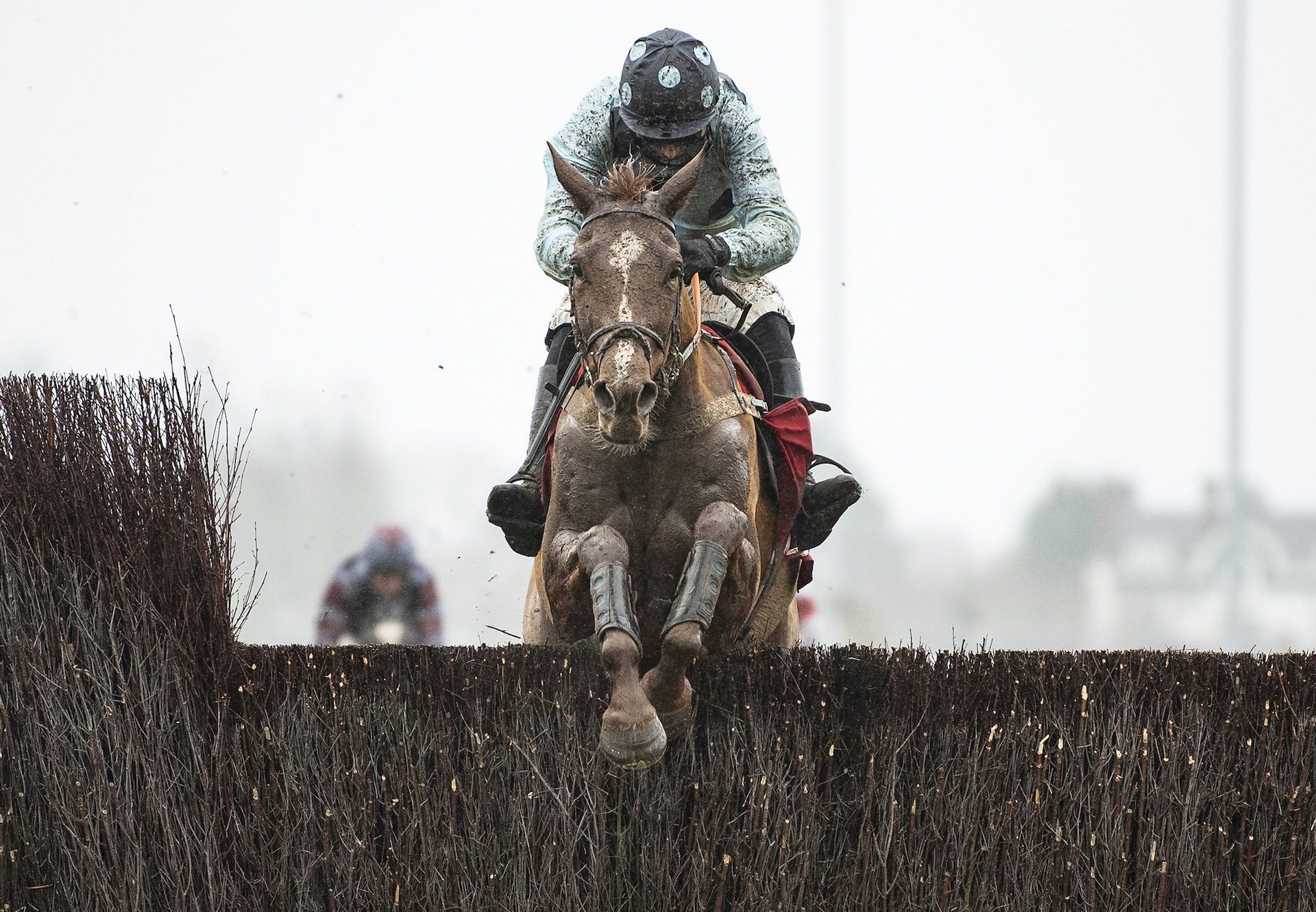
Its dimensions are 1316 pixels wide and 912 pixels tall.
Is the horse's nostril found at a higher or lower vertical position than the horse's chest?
higher

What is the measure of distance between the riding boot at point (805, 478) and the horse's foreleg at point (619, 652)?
1.27 m

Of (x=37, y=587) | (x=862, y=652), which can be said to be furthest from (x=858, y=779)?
(x=37, y=587)

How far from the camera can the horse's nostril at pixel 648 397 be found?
5227 mm

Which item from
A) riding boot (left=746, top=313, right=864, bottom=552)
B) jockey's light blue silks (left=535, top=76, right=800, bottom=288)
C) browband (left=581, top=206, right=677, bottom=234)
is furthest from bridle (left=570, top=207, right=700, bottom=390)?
riding boot (left=746, top=313, right=864, bottom=552)

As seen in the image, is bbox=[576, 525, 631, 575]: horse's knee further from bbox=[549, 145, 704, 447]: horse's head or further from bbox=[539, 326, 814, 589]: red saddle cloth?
bbox=[539, 326, 814, 589]: red saddle cloth

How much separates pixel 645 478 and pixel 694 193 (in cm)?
205

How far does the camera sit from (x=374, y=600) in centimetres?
1105

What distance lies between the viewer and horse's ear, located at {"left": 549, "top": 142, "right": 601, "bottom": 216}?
226 inches

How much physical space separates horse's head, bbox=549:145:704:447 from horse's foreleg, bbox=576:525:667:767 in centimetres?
41

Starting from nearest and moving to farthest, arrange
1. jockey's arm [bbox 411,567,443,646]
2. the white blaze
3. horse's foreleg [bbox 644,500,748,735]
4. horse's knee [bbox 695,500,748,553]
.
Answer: the white blaze < horse's foreleg [bbox 644,500,748,735] < horse's knee [bbox 695,500,748,553] < jockey's arm [bbox 411,567,443,646]

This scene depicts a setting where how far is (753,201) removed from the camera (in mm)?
7031

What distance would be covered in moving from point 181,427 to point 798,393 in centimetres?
270

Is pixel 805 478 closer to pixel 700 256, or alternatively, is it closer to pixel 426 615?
pixel 700 256

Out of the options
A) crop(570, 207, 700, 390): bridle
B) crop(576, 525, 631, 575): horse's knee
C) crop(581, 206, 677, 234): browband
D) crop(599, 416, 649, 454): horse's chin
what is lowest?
crop(576, 525, 631, 575): horse's knee
